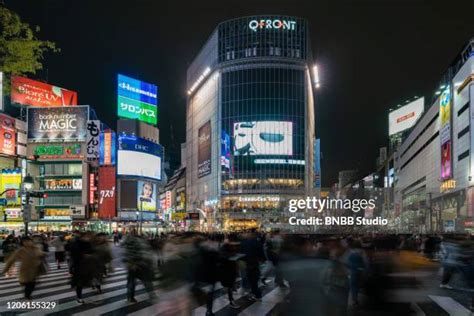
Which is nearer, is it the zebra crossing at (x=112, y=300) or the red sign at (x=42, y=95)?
→ the zebra crossing at (x=112, y=300)

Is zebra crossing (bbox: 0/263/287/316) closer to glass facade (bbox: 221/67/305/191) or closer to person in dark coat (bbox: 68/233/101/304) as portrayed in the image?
person in dark coat (bbox: 68/233/101/304)

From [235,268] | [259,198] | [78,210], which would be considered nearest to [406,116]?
[259,198]

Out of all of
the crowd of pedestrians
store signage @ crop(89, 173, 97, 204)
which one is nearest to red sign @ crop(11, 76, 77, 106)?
store signage @ crop(89, 173, 97, 204)

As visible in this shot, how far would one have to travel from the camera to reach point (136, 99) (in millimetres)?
99938

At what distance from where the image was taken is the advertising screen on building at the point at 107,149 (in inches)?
3580

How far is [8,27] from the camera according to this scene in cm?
1251

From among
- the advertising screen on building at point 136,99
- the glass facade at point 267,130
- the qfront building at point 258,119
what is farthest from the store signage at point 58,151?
the glass facade at point 267,130

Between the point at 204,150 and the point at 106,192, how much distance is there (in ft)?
153

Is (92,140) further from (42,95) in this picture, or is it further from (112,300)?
(112,300)

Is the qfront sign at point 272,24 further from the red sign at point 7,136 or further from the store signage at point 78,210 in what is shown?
the red sign at point 7,136

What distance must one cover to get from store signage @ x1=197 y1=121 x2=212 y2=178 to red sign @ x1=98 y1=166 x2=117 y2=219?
38616 mm

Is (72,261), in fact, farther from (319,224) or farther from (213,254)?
(319,224)

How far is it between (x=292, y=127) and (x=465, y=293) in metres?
99.6

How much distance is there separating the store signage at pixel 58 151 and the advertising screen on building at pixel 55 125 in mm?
1469
